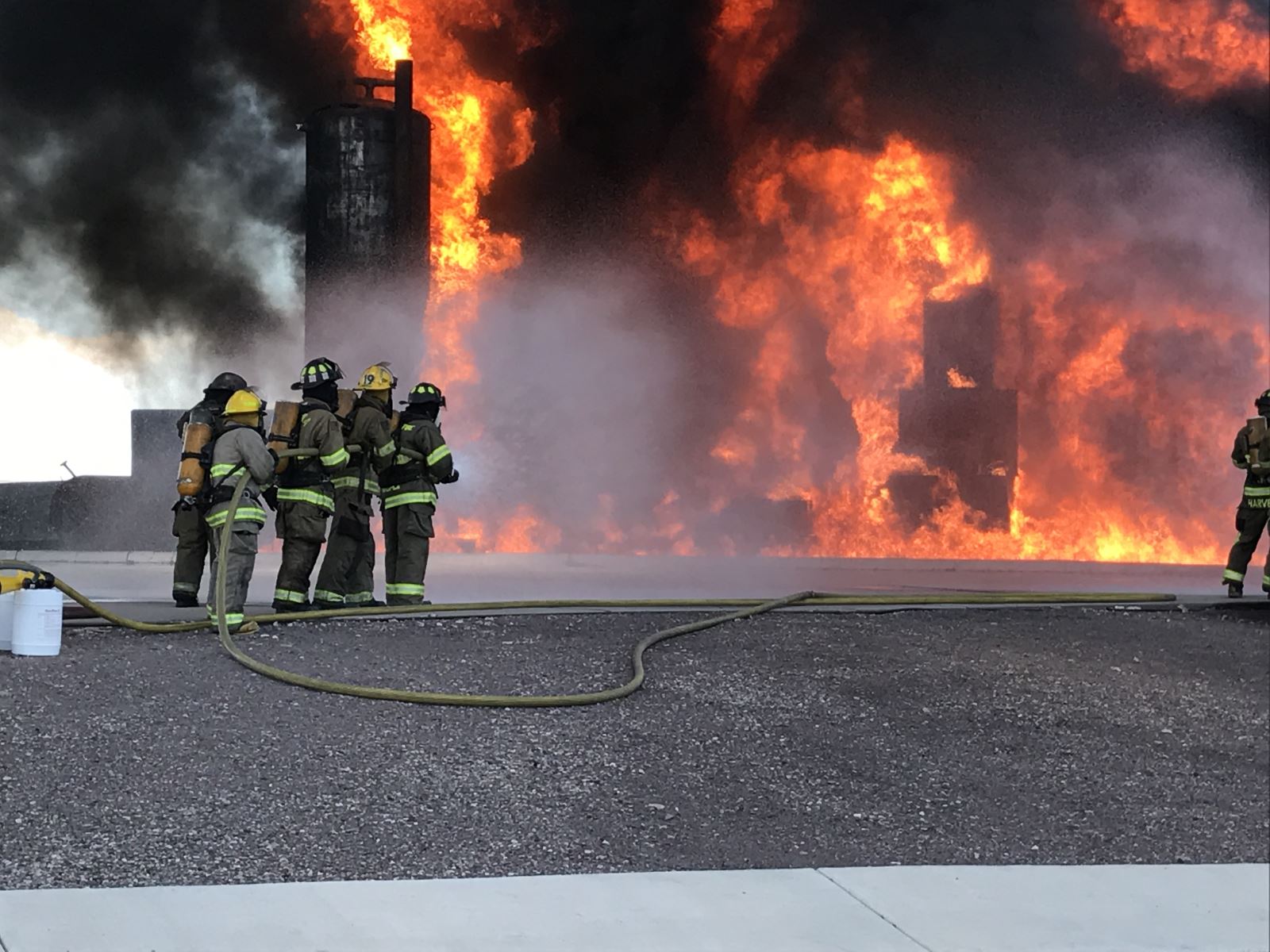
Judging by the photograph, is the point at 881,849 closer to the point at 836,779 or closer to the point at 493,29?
the point at 836,779

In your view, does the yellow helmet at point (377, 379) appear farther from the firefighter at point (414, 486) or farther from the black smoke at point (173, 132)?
the black smoke at point (173, 132)

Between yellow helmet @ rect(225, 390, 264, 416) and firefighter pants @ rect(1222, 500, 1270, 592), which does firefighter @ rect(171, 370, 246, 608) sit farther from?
firefighter pants @ rect(1222, 500, 1270, 592)

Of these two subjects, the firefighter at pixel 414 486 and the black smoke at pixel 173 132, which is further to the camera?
the black smoke at pixel 173 132

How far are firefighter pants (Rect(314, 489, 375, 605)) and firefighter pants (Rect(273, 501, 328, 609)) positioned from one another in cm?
12

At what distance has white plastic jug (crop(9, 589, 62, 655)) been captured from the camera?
7.97 m

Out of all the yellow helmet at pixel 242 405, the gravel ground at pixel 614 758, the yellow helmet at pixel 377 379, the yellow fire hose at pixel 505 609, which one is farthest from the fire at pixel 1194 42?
the yellow helmet at pixel 242 405

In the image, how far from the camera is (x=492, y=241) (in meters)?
21.1

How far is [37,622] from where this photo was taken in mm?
8000

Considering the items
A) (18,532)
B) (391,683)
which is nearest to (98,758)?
(391,683)

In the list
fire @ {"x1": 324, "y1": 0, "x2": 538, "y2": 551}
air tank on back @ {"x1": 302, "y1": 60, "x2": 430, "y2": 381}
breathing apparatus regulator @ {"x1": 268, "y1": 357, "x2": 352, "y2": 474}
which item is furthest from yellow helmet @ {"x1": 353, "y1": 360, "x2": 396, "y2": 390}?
fire @ {"x1": 324, "y1": 0, "x2": 538, "y2": 551}

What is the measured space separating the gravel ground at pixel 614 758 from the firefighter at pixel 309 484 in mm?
573

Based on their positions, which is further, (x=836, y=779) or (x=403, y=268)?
(x=403, y=268)

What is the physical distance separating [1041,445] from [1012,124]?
4488 mm

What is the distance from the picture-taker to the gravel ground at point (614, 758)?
557cm
